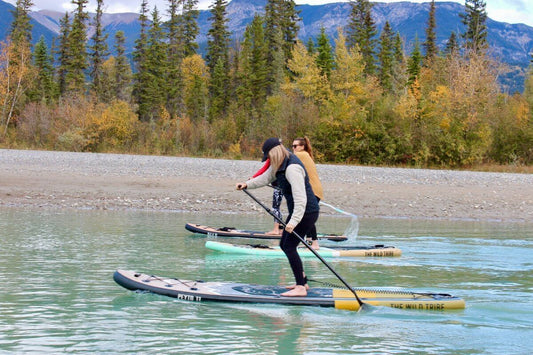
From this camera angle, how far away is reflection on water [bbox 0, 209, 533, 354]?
6.68m

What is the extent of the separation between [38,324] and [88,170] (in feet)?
62.7

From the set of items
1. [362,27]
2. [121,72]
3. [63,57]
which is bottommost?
[121,72]

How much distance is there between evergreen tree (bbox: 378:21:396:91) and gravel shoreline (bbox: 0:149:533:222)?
50650 millimetres

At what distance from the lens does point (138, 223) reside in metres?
16.3

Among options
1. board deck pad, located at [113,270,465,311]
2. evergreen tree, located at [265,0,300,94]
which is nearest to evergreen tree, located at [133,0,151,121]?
evergreen tree, located at [265,0,300,94]

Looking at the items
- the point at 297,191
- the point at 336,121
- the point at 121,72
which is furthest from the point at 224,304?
the point at 121,72

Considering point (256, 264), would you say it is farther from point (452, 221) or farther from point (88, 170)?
point (88, 170)

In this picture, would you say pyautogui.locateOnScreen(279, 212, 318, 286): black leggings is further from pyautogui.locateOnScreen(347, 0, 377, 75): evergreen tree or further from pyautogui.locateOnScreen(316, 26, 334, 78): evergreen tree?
pyautogui.locateOnScreen(347, 0, 377, 75): evergreen tree

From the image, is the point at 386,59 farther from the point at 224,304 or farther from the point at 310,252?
the point at 224,304

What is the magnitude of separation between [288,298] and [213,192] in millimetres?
13757

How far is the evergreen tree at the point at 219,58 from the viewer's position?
7500 cm

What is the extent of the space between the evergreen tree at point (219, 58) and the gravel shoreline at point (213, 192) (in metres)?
47.8

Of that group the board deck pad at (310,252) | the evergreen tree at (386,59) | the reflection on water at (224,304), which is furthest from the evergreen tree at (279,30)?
the board deck pad at (310,252)

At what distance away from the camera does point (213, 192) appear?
71.3ft
